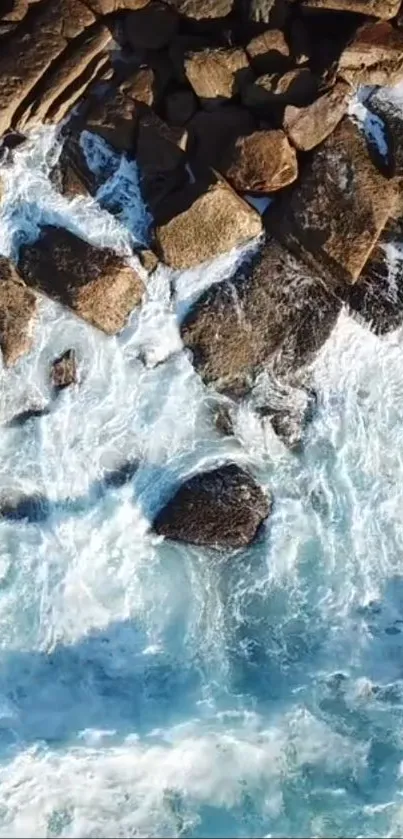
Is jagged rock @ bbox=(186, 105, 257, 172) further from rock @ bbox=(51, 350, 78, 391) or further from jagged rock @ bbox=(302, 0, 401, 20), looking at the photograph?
rock @ bbox=(51, 350, 78, 391)

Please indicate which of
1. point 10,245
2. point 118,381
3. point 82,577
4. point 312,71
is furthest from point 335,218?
point 82,577


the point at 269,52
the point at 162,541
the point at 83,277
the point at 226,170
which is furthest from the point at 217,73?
the point at 162,541

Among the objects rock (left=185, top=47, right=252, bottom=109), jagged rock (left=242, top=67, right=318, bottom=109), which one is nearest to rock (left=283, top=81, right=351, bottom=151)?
jagged rock (left=242, top=67, right=318, bottom=109)

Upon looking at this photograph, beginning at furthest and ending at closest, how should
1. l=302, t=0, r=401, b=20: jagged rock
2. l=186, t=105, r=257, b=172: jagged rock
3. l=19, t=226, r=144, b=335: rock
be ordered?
l=19, t=226, r=144, b=335: rock < l=186, t=105, r=257, b=172: jagged rock < l=302, t=0, r=401, b=20: jagged rock

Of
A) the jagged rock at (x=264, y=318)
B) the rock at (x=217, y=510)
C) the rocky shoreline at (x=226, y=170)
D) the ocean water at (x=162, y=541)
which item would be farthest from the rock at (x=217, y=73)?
the rock at (x=217, y=510)

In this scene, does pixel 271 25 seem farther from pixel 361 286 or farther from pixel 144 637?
pixel 144 637
